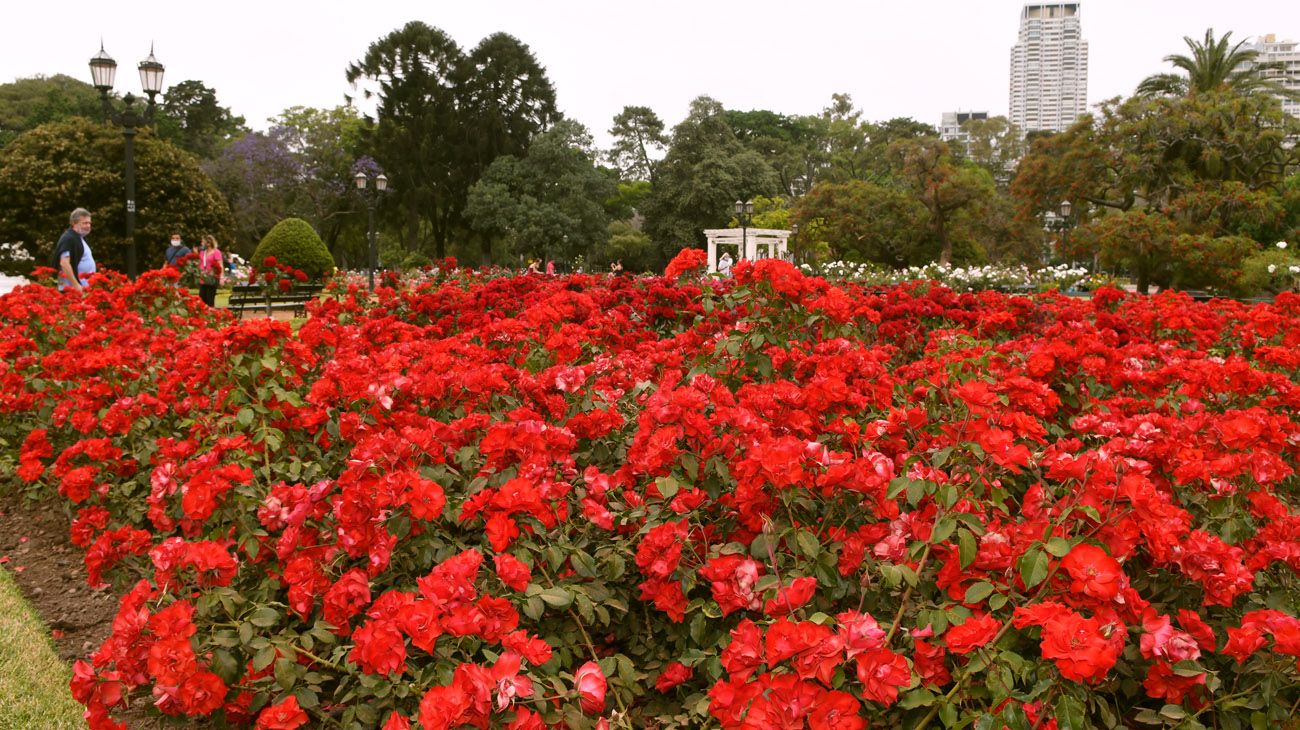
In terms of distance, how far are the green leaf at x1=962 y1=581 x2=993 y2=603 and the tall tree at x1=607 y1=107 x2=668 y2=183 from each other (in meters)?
45.5

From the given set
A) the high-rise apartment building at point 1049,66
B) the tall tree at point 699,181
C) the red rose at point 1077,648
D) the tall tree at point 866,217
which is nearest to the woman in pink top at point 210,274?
the red rose at point 1077,648

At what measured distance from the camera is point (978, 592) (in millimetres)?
1725

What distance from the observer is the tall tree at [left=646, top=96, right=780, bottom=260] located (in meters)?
41.4

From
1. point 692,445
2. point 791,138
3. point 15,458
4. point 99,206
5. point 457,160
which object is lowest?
point 15,458

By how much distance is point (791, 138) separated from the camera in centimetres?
5525

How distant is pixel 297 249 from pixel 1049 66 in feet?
507

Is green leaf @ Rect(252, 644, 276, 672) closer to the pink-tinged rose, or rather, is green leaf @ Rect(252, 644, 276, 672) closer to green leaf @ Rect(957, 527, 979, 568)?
the pink-tinged rose

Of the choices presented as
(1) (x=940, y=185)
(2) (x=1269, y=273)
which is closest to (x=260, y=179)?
(1) (x=940, y=185)

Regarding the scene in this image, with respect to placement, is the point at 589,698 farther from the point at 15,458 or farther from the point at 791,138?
the point at 791,138

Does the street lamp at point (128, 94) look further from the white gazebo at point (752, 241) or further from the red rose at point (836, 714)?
the white gazebo at point (752, 241)

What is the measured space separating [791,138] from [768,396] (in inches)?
2175

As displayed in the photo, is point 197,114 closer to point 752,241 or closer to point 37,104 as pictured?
point 37,104

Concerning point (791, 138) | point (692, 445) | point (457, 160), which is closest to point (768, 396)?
point (692, 445)

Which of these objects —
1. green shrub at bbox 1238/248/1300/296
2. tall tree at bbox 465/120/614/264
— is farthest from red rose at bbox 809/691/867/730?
tall tree at bbox 465/120/614/264
